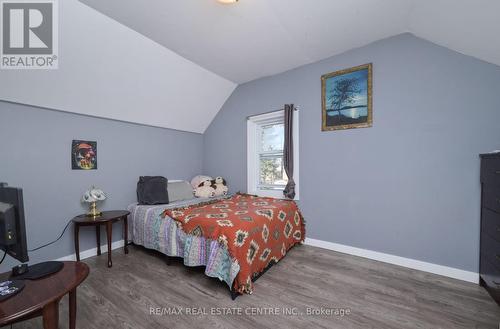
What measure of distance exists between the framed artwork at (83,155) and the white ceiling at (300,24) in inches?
59.9

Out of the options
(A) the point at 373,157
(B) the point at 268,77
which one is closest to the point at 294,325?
(A) the point at 373,157

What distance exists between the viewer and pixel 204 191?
350 centimetres

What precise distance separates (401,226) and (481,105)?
1.39m

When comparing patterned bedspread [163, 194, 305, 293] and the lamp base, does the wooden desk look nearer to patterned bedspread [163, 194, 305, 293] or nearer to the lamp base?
patterned bedspread [163, 194, 305, 293]

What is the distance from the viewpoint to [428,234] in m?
2.15

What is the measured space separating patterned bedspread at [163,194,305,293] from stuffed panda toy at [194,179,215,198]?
0.69m

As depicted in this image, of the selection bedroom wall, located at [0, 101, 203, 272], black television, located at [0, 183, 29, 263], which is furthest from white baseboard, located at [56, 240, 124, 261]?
black television, located at [0, 183, 29, 263]

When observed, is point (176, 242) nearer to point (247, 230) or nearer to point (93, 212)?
point (247, 230)

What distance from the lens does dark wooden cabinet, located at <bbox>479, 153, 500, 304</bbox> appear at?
1624 millimetres

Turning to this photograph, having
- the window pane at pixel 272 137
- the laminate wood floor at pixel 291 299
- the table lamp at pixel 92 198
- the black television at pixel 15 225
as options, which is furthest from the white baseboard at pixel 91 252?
the window pane at pixel 272 137

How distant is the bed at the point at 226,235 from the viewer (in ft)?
5.97

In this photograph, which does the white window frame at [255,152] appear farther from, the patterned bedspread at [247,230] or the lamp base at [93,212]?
the lamp base at [93,212]

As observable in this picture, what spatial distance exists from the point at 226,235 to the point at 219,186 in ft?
6.16

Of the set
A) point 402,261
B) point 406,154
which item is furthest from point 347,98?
point 402,261
